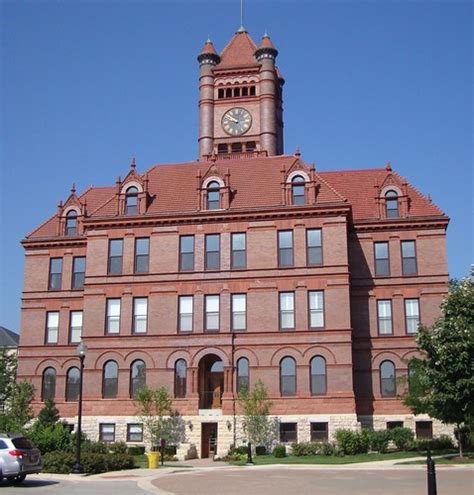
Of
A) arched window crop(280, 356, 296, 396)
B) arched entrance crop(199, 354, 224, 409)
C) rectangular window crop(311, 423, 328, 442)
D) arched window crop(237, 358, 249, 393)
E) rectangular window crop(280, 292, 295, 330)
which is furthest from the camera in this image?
arched entrance crop(199, 354, 224, 409)

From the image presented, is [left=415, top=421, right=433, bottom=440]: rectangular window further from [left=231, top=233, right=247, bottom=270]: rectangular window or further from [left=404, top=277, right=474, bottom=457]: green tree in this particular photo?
[left=231, top=233, right=247, bottom=270]: rectangular window

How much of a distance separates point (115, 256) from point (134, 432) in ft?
37.9

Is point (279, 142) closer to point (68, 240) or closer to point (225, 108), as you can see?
point (225, 108)

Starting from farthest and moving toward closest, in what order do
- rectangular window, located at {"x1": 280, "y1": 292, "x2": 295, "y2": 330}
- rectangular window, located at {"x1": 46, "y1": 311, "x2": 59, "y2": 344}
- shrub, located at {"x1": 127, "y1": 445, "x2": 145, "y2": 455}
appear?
rectangular window, located at {"x1": 46, "y1": 311, "x2": 59, "y2": 344} → rectangular window, located at {"x1": 280, "y1": 292, "x2": 295, "y2": 330} → shrub, located at {"x1": 127, "y1": 445, "x2": 145, "y2": 455}

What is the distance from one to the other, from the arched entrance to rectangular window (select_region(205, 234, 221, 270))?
19.0 feet

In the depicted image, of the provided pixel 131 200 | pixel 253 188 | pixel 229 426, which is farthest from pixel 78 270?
pixel 229 426

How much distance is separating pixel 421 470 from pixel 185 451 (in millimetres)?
16705

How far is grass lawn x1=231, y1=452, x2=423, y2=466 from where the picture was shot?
35719mm

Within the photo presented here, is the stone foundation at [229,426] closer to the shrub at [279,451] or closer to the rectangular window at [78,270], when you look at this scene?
the shrub at [279,451]

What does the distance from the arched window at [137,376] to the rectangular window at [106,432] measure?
2.28 m

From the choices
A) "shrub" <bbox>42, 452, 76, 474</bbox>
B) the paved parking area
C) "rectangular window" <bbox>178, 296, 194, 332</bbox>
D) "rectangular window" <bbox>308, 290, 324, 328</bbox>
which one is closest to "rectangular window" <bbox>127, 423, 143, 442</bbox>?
"rectangular window" <bbox>178, 296, 194, 332</bbox>

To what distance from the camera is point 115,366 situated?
4644 cm

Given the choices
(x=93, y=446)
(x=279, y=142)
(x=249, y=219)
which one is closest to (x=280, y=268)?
(x=249, y=219)

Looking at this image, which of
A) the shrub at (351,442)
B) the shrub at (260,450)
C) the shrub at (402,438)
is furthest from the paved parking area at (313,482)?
the shrub at (402,438)
